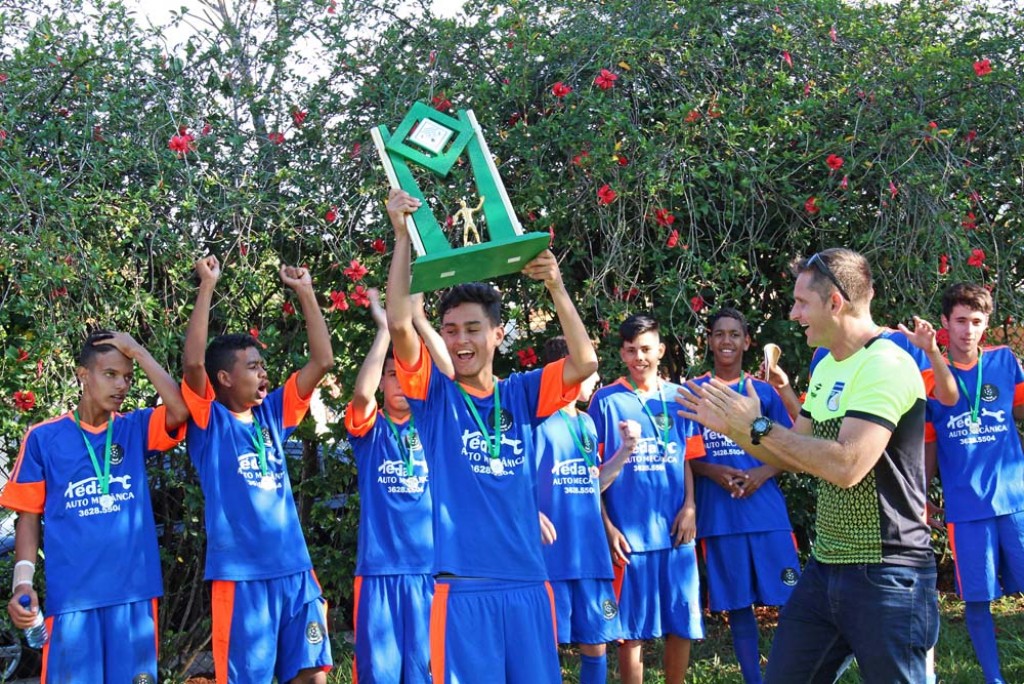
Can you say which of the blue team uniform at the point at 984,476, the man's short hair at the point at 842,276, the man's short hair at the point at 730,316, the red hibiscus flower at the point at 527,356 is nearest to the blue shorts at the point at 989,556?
the blue team uniform at the point at 984,476

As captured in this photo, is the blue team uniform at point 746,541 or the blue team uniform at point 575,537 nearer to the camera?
the blue team uniform at point 575,537

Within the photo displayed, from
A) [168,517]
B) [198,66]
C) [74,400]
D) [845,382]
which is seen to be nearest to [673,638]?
[845,382]

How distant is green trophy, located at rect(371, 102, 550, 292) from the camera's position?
3514mm

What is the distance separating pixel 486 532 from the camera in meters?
3.86

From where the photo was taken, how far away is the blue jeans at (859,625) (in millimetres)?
3387

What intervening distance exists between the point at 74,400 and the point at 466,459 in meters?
2.32

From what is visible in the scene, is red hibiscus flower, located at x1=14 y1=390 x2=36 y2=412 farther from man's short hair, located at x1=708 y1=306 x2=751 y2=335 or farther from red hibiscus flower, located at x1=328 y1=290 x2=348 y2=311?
man's short hair, located at x1=708 y1=306 x2=751 y2=335

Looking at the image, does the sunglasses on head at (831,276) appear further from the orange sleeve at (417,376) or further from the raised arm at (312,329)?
the raised arm at (312,329)

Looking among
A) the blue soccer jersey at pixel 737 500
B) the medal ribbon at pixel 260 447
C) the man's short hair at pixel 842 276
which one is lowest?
the blue soccer jersey at pixel 737 500

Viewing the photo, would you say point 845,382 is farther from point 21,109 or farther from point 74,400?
point 21,109

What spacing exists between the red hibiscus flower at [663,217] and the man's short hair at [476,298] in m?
1.98

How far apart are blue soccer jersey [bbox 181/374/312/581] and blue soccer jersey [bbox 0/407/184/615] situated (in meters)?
0.20

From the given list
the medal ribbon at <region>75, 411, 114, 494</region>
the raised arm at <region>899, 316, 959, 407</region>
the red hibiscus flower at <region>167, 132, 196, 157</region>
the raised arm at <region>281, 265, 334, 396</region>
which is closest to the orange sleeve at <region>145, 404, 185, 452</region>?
the medal ribbon at <region>75, 411, 114, 494</region>

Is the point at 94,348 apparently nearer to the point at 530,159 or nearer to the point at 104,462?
the point at 104,462
